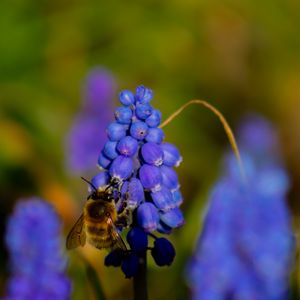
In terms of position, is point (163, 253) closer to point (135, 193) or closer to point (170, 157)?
point (135, 193)

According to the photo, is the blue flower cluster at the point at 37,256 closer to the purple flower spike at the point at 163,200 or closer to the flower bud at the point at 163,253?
the flower bud at the point at 163,253

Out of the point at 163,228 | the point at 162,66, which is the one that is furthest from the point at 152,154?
the point at 162,66

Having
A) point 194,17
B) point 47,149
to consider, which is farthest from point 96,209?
point 194,17

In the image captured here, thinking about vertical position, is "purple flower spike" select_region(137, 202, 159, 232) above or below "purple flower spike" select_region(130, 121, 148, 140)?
below

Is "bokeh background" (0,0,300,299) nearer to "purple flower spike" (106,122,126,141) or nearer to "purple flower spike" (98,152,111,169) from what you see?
"purple flower spike" (98,152,111,169)

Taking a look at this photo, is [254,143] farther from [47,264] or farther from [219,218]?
[47,264]

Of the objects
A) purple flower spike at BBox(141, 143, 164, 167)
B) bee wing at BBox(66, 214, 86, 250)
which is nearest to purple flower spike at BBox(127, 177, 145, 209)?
purple flower spike at BBox(141, 143, 164, 167)
